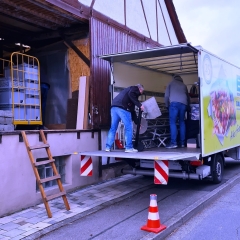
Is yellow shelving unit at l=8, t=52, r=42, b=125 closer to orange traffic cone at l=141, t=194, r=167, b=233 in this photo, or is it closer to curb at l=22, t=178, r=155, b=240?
curb at l=22, t=178, r=155, b=240

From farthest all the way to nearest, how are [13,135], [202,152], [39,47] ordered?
[39,47] < [202,152] < [13,135]

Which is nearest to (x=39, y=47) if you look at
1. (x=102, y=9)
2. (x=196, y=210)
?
(x=102, y=9)

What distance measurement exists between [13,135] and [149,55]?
3612 millimetres

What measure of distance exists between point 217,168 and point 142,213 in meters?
2.82

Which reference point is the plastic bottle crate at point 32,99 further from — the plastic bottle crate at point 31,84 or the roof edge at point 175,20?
the roof edge at point 175,20

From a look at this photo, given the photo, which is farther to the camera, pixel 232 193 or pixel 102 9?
pixel 102 9

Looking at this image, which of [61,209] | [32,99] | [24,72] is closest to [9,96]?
[32,99]

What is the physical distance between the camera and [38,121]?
7.78m

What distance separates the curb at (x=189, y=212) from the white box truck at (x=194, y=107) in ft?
1.27

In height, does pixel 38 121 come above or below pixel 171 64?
below

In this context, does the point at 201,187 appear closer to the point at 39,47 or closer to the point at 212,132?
the point at 212,132

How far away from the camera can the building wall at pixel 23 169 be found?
5.57m

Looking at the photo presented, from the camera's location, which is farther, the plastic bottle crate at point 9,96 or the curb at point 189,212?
the plastic bottle crate at point 9,96

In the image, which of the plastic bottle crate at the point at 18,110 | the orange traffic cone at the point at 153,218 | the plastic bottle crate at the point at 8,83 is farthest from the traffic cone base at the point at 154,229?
the plastic bottle crate at the point at 8,83
